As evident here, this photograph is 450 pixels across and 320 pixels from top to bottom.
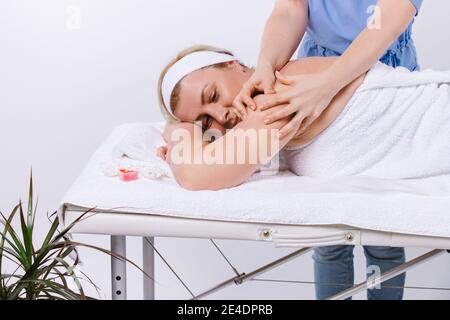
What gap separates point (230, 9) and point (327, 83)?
99 centimetres

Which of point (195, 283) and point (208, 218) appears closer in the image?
point (208, 218)

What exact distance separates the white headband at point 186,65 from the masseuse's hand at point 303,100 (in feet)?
0.86

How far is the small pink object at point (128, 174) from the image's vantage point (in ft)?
5.71

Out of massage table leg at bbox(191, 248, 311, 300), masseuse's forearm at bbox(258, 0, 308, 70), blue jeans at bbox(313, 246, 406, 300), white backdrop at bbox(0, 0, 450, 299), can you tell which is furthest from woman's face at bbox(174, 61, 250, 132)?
white backdrop at bbox(0, 0, 450, 299)

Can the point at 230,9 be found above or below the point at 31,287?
above

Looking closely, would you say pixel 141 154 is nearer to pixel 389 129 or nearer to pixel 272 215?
pixel 272 215

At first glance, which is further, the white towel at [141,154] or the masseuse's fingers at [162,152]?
the masseuse's fingers at [162,152]

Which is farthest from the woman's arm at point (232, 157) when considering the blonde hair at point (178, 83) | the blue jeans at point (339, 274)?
the blue jeans at point (339, 274)

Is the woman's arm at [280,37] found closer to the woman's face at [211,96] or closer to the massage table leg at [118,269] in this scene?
the woman's face at [211,96]

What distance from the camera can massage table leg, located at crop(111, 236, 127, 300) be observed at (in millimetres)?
1686

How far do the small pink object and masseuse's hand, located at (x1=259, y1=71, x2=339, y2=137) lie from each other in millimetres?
305

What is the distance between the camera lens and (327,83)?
1.77 m
